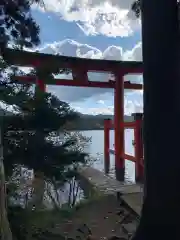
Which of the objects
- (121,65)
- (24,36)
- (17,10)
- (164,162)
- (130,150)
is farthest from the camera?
(130,150)

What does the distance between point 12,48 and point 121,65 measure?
135 inches

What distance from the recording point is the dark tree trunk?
169 centimetres

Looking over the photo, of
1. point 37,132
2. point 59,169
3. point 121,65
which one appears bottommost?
point 59,169

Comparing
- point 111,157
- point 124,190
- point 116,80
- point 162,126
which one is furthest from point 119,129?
point 162,126

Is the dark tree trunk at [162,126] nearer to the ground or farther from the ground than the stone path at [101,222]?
farther from the ground

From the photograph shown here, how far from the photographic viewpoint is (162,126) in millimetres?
1714

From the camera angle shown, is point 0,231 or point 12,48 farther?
point 12,48

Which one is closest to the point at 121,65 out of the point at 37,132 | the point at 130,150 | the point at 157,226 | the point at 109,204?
the point at 130,150

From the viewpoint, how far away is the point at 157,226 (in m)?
1.71

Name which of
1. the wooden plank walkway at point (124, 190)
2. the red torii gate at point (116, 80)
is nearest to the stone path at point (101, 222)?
the wooden plank walkway at point (124, 190)

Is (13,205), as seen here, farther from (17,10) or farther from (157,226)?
(17,10)

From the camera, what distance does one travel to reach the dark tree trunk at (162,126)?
1687 millimetres

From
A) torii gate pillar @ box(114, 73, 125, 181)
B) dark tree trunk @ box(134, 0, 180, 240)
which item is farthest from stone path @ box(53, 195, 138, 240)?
torii gate pillar @ box(114, 73, 125, 181)

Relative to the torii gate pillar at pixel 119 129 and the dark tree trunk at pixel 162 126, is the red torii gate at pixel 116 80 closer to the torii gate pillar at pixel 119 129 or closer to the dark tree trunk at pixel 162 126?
the torii gate pillar at pixel 119 129
